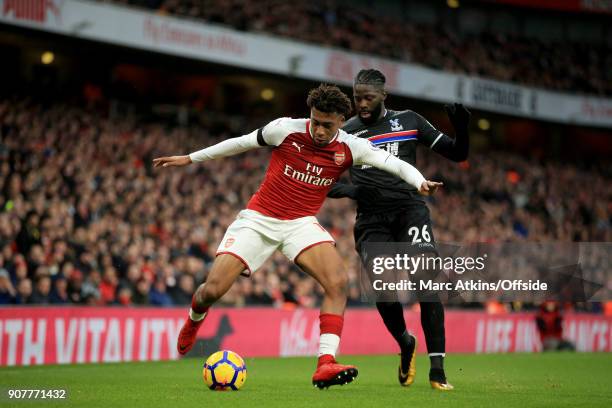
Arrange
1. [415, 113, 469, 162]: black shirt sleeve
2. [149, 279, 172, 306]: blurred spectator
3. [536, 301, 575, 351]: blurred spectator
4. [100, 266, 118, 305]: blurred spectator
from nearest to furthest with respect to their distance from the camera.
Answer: [415, 113, 469, 162]: black shirt sleeve → [100, 266, 118, 305]: blurred spectator → [149, 279, 172, 306]: blurred spectator → [536, 301, 575, 351]: blurred spectator

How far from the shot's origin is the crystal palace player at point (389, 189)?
880cm

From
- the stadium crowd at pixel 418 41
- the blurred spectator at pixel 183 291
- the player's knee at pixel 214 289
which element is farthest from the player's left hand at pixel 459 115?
the stadium crowd at pixel 418 41

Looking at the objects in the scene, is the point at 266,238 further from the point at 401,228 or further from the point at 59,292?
the point at 59,292

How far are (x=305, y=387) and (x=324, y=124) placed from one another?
251 centimetres

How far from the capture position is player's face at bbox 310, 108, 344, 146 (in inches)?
313

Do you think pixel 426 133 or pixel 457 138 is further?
pixel 426 133

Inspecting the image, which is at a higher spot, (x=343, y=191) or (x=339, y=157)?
(x=339, y=157)

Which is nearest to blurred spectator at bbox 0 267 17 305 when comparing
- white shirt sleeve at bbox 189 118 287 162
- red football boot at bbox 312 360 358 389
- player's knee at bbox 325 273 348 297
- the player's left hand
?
white shirt sleeve at bbox 189 118 287 162

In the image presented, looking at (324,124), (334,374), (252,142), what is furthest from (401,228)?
(334,374)

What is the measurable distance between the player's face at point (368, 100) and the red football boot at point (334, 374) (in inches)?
94.3

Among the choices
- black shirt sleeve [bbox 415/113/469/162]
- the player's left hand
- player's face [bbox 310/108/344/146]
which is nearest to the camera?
player's face [bbox 310/108/344/146]

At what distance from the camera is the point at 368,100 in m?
8.79

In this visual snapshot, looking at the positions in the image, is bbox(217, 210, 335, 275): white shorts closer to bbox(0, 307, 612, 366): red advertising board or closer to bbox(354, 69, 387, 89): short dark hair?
bbox(354, 69, 387, 89): short dark hair

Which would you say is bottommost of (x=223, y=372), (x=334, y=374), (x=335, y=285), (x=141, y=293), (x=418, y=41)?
(x=223, y=372)
